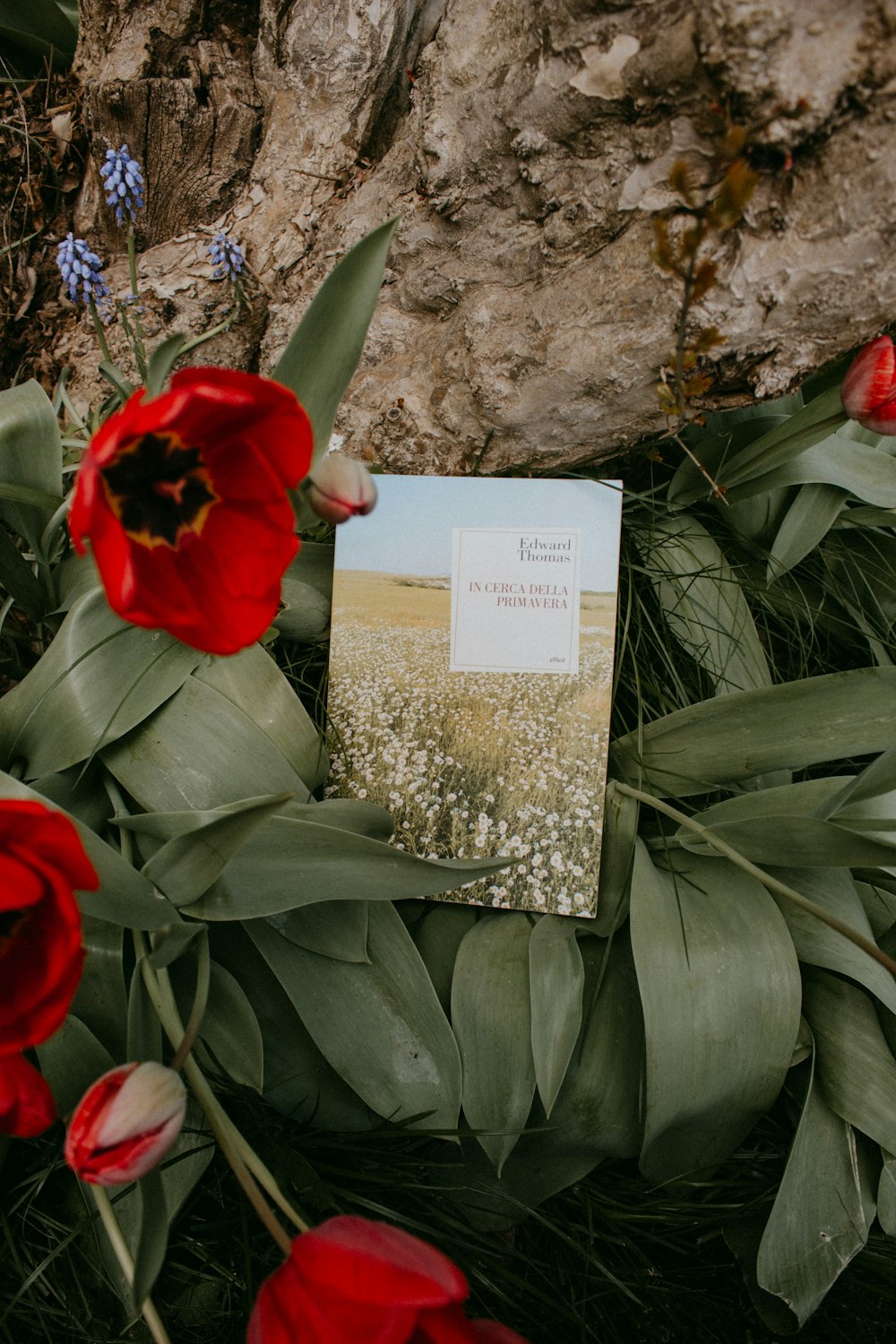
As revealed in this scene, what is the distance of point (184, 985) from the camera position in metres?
0.79

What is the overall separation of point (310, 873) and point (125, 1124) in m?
0.23

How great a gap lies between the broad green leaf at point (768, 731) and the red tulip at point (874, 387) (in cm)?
24

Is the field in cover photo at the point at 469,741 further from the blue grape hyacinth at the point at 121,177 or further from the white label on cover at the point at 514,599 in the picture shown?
the blue grape hyacinth at the point at 121,177

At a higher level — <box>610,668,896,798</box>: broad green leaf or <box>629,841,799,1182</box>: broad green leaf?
<box>610,668,896,798</box>: broad green leaf

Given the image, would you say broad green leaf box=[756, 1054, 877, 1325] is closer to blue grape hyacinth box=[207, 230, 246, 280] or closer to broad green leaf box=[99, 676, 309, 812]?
broad green leaf box=[99, 676, 309, 812]

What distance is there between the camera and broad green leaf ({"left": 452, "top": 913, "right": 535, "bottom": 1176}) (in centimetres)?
83

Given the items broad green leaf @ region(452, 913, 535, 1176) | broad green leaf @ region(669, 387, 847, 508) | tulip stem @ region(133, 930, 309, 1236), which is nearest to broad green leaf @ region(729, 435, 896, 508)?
broad green leaf @ region(669, 387, 847, 508)

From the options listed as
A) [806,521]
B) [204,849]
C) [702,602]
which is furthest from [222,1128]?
[806,521]

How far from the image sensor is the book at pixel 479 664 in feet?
3.07

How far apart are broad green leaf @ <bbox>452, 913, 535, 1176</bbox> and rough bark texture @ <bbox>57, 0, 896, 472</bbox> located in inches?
22.2

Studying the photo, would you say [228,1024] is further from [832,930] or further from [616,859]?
[832,930]

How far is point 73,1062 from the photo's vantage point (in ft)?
2.45

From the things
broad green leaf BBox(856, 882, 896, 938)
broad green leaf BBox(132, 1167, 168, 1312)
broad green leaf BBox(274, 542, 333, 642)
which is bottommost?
broad green leaf BBox(856, 882, 896, 938)

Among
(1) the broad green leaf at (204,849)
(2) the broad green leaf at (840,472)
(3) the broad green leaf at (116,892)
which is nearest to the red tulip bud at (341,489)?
(1) the broad green leaf at (204,849)
